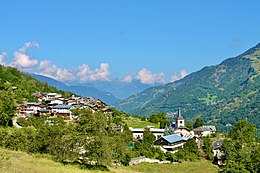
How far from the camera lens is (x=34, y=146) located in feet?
154

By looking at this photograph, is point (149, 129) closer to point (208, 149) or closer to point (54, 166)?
point (208, 149)

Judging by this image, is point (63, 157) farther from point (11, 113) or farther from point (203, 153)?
point (203, 153)

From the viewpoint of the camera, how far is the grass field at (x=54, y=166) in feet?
97.4

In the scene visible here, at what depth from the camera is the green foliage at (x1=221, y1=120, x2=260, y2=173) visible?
44.9 metres

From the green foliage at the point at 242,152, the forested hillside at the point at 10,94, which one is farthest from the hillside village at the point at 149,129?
the green foliage at the point at 242,152

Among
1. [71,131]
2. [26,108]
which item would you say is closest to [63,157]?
[71,131]

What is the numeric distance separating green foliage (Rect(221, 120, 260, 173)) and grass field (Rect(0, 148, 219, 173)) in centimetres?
832

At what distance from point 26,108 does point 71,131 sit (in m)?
64.0

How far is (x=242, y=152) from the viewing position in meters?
49.3

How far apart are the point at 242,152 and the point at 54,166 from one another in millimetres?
28117

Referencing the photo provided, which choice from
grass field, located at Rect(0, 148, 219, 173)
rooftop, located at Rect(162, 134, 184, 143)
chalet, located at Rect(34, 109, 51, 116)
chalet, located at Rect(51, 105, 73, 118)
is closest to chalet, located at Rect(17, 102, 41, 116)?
chalet, located at Rect(34, 109, 51, 116)

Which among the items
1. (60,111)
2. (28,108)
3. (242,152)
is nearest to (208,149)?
(242,152)

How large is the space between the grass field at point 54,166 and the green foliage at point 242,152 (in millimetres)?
8319

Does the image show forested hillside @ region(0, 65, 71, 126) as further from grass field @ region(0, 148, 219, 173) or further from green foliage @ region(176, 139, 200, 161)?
green foliage @ region(176, 139, 200, 161)
